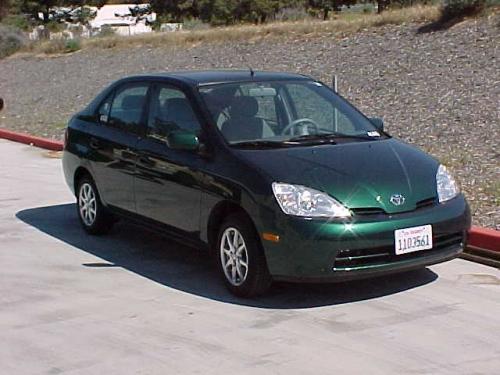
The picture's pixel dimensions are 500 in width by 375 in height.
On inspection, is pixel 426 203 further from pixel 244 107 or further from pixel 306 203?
pixel 244 107

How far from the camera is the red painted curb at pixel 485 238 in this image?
791 centimetres

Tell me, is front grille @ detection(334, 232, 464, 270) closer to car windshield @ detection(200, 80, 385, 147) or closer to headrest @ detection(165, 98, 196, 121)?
car windshield @ detection(200, 80, 385, 147)

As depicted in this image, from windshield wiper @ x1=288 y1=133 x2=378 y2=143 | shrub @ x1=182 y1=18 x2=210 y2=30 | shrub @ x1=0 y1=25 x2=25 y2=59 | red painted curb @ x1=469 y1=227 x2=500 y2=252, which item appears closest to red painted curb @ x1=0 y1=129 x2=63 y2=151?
windshield wiper @ x1=288 y1=133 x2=378 y2=143

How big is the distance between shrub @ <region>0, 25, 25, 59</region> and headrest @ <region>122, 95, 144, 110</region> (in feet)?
98.8

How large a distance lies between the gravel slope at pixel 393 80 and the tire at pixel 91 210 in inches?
132

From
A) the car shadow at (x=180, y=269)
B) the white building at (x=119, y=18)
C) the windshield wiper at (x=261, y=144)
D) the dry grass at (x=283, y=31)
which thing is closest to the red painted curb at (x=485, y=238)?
the car shadow at (x=180, y=269)

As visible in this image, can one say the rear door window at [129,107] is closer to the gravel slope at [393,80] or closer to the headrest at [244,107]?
the headrest at [244,107]

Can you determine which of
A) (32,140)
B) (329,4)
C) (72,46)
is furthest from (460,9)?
(329,4)

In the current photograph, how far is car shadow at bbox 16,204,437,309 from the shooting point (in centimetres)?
697

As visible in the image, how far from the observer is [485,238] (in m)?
8.00

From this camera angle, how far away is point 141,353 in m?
5.87

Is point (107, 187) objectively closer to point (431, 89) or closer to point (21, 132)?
point (431, 89)

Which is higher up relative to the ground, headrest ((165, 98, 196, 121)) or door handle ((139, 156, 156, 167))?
headrest ((165, 98, 196, 121))

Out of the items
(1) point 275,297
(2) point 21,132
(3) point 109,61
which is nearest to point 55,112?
(2) point 21,132
